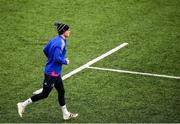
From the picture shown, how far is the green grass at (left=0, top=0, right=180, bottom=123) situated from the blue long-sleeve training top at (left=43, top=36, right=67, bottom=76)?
1.08m

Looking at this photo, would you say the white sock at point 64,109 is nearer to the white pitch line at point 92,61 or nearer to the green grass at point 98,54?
the green grass at point 98,54

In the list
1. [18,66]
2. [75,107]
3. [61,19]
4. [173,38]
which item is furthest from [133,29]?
[75,107]

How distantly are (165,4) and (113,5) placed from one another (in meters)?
1.94

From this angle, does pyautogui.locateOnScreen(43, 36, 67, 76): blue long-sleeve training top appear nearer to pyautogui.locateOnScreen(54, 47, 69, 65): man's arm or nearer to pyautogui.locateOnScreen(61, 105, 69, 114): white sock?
pyautogui.locateOnScreen(54, 47, 69, 65): man's arm

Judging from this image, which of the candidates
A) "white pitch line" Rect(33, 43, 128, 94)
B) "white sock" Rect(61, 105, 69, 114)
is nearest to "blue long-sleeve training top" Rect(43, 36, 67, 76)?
"white sock" Rect(61, 105, 69, 114)

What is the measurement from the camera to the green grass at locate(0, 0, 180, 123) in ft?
35.7

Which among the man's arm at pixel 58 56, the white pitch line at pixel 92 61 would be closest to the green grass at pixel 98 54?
the white pitch line at pixel 92 61

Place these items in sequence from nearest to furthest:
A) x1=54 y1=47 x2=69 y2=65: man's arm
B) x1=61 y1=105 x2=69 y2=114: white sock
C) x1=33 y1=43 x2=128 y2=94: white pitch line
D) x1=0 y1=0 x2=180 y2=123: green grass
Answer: x1=54 y1=47 x2=69 y2=65: man's arm < x1=61 y1=105 x2=69 y2=114: white sock < x1=0 y1=0 x2=180 y2=123: green grass < x1=33 y1=43 x2=128 y2=94: white pitch line

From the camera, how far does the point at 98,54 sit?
14.2 meters

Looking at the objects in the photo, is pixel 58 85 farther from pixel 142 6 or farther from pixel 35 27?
pixel 142 6

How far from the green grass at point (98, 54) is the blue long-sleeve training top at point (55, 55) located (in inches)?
42.6

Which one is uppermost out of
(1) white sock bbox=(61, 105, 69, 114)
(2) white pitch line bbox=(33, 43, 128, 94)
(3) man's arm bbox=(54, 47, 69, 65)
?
(3) man's arm bbox=(54, 47, 69, 65)

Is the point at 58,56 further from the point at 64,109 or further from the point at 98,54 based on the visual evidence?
the point at 98,54

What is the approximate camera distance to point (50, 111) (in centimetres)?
1080
